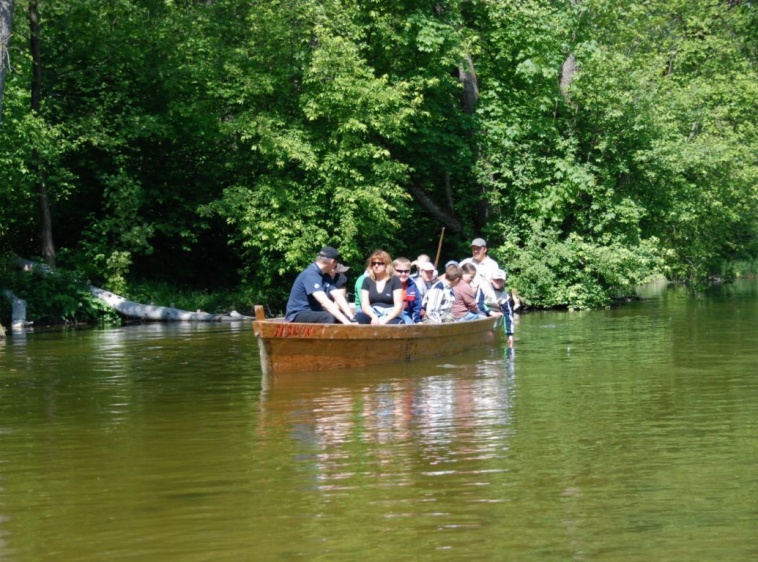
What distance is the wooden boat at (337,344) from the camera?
1447cm

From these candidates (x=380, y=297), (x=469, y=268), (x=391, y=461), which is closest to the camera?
(x=391, y=461)

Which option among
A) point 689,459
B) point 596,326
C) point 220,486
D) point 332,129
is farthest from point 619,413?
point 332,129

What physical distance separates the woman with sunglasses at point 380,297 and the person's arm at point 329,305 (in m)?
1.13

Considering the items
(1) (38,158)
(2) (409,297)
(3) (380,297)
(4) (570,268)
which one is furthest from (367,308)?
(4) (570,268)

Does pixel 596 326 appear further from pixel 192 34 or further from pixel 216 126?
pixel 192 34

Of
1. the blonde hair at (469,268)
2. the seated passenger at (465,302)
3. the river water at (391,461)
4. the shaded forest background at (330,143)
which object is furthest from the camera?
the shaded forest background at (330,143)

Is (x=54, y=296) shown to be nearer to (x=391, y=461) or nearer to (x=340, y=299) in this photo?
(x=340, y=299)

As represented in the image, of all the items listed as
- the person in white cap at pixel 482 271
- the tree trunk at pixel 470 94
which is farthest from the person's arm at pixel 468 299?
the tree trunk at pixel 470 94

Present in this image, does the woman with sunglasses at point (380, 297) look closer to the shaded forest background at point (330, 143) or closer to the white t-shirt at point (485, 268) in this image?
the white t-shirt at point (485, 268)

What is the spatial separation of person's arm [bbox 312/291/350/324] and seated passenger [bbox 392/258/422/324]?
1936mm

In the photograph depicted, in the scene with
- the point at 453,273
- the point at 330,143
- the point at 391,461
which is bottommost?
the point at 391,461

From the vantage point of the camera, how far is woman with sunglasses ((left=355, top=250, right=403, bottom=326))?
53.2 feet

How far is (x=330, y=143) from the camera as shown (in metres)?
29.3

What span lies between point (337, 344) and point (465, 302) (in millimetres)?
3912
